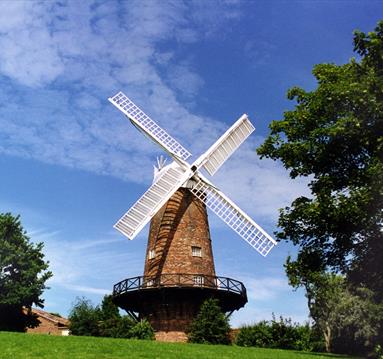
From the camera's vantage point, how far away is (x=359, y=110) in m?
23.7

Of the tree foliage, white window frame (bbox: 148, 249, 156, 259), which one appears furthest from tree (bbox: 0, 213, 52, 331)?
white window frame (bbox: 148, 249, 156, 259)

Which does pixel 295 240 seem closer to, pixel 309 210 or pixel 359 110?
pixel 309 210

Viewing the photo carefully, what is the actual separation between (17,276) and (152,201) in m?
18.4

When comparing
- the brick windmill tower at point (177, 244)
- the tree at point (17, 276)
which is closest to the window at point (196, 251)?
the brick windmill tower at point (177, 244)

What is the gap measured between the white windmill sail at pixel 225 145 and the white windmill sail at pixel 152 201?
1.84 metres

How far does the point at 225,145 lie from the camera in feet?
124

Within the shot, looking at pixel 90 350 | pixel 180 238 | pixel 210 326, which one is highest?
pixel 180 238

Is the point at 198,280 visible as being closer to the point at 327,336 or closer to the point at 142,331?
the point at 142,331

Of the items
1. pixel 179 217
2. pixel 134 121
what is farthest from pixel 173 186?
pixel 134 121

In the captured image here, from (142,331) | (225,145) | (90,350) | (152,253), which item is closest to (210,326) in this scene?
(142,331)

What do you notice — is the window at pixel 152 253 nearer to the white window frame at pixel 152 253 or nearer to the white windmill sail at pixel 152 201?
the white window frame at pixel 152 253

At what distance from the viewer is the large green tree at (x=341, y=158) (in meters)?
23.2

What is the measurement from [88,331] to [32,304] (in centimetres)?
922

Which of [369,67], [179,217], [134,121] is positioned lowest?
[179,217]
